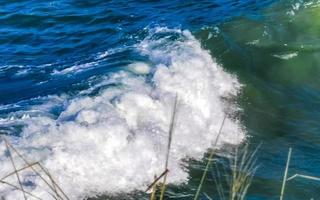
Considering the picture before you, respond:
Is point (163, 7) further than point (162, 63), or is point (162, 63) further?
point (163, 7)

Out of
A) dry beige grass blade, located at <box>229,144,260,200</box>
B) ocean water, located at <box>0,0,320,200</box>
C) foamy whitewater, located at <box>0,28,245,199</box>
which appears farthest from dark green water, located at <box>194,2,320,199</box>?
dry beige grass blade, located at <box>229,144,260,200</box>

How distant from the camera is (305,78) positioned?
27.5ft

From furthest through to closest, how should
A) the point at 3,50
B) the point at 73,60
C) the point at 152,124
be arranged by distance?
1. the point at 3,50
2. the point at 73,60
3. the point at 152,124

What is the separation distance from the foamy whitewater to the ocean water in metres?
0.01

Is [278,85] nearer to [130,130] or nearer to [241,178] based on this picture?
[130,130]

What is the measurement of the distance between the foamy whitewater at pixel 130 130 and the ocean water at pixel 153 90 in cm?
1

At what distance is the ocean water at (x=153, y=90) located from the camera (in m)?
5.50

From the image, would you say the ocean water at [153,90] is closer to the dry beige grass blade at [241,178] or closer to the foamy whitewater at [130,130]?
the foamy whitewater at [130,130]

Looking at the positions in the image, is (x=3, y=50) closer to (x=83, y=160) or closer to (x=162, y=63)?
(x=162, y=63)

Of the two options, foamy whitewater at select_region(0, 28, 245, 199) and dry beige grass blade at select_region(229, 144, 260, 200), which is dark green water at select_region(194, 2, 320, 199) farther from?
dry beige grass blade at select_region(229, 144, 260, 200)

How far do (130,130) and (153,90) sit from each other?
119 centimetres

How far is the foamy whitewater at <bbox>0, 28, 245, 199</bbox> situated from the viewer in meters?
5.36

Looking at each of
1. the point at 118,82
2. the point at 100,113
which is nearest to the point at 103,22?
the point at 118,82

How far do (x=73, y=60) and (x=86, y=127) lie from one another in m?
3.20
